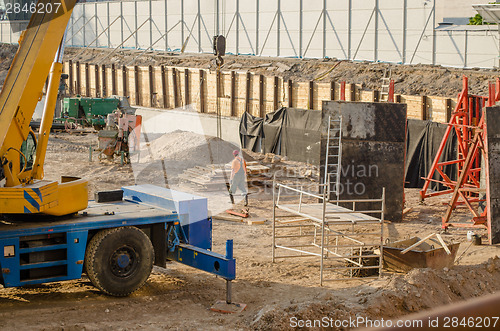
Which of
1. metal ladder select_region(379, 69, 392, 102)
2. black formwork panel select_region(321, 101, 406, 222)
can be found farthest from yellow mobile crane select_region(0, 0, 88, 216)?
metal ladder select_region(379, 69, 392, 102)

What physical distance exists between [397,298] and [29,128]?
619 centimetres

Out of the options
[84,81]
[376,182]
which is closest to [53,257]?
[376,182]

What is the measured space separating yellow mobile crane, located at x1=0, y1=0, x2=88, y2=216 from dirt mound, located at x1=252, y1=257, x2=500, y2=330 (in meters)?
3.61

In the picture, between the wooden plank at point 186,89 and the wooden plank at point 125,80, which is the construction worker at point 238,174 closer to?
the wooden plank at point 186,89

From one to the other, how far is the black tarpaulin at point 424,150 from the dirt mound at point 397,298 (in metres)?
10.6

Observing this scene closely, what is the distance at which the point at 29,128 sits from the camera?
9.95m

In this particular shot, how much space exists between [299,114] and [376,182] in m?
10.3

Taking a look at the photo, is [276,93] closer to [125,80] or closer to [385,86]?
[385,86]

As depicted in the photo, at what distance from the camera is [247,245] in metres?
15.4

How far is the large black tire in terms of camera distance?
33.5 feet

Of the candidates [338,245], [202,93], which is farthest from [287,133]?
[338,245]

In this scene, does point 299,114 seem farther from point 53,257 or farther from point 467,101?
point 53,257

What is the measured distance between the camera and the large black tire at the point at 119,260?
1021 cm

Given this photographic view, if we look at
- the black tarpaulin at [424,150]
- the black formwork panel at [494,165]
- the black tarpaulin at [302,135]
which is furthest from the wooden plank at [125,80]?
the black formwork panel at [494,165]
